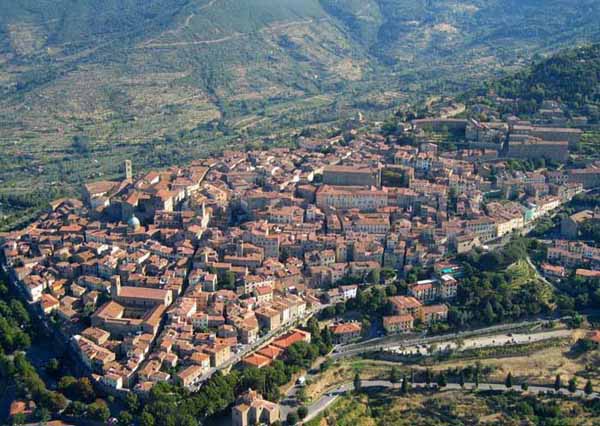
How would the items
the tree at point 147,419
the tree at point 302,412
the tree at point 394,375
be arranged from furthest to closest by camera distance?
the tree at point 394,375, the tree at point 302,412, the tree at point 147,419

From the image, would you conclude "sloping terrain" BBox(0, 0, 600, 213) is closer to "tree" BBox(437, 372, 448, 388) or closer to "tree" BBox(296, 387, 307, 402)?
"tree" BBox(296, 387, 307, 402)

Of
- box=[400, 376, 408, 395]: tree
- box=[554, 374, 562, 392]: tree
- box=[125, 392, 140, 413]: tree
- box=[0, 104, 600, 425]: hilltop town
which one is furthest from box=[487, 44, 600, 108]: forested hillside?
box=[125, 392, 140, 413]: tree

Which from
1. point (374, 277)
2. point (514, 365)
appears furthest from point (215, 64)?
point (514, 365)

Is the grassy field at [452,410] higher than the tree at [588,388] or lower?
lower

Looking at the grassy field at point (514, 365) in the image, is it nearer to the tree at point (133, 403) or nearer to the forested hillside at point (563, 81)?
the tree at point (133, 403)

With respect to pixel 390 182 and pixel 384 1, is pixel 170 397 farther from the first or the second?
pixel 384 1

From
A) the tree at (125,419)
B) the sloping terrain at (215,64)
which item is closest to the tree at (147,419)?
the tree at (125,419)

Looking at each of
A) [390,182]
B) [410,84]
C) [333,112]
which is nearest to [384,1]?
[410,84]
